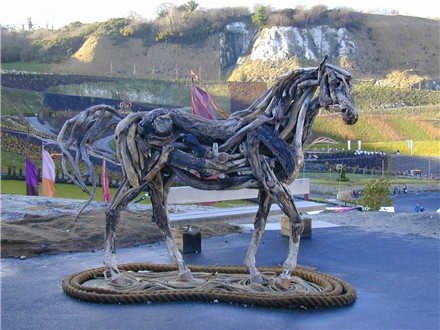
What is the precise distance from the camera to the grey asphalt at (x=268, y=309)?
806 centimetres

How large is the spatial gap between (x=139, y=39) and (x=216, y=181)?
5093 inches

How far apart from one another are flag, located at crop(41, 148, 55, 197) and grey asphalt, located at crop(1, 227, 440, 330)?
7.33 m

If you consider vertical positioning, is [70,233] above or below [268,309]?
below

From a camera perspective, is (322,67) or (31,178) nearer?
(322,67)

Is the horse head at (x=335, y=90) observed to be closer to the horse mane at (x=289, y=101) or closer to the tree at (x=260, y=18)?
the horse mane at (x=289, y=101)

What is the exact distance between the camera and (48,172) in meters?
20.5

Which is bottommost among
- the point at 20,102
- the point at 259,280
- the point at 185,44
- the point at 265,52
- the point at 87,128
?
the point at 259,280

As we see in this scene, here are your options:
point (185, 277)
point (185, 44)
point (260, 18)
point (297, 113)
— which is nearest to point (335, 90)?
point (297, 113)

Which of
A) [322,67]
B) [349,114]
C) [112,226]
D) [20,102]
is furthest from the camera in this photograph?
[20,102]

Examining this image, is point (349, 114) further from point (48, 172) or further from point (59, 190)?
point (59, 190)

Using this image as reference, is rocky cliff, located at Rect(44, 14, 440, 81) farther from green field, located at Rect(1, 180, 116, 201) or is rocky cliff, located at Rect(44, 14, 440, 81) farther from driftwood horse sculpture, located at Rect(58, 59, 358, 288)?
driftwood horse sculpture, located at Rect(58, 59, 358, 288)

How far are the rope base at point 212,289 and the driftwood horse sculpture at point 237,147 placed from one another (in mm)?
225

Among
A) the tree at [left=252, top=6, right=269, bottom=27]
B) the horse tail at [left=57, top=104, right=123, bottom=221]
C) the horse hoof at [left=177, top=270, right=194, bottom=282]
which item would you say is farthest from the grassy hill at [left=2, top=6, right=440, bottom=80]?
the horse hoof at [left=177, top=270, right=194, bottom=282]

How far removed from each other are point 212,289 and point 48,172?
1268 centimetres
